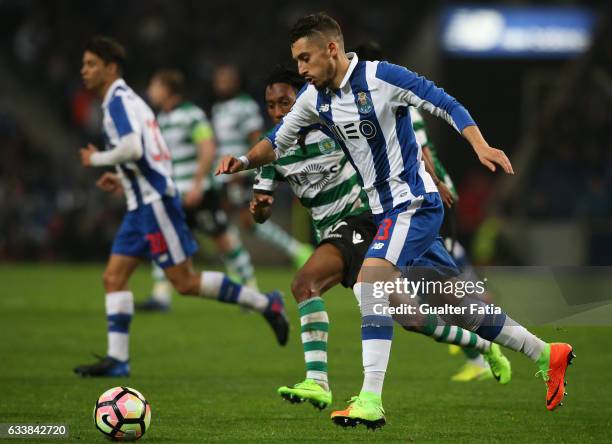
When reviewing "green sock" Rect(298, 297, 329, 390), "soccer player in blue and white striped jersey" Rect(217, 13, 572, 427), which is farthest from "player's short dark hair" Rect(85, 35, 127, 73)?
"green sock" Rect(298, 297, 329, 390)

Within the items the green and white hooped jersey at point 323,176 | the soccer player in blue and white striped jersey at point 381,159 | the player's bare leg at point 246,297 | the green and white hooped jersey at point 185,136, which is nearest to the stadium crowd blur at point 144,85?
the green and white hooped jersey at point 185,136

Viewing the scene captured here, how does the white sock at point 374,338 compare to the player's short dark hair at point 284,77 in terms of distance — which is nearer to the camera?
the white sock at point 374,338

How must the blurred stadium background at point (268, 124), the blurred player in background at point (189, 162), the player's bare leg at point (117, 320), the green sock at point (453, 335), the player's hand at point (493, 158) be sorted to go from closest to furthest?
the player's hand at point (493, 158) → the green sock at point (453, 335) → the player's bare leg at point (117, 320) → the blurred stadium background at point (268, 124) → the blurred player in background at point (189, 162)

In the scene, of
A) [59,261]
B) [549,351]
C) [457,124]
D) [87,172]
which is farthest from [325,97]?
[87,172]

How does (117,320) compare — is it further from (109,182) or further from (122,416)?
(122,416)

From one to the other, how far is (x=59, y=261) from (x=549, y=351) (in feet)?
47.6

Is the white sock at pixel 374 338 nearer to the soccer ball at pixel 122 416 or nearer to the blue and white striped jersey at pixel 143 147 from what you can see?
the soccer ball at pixel 122 416

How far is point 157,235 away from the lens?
27.3 feet

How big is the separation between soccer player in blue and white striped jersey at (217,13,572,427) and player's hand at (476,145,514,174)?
324 mm

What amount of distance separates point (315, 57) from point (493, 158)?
1.12 m

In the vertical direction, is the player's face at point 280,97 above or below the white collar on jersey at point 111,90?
below

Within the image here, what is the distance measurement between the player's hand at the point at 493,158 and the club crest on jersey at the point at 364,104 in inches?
27.8

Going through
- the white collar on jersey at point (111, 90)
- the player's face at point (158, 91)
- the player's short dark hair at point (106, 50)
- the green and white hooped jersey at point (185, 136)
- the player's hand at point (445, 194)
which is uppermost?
the player's face at point (158, 91)

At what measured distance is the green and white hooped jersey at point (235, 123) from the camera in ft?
43.5
